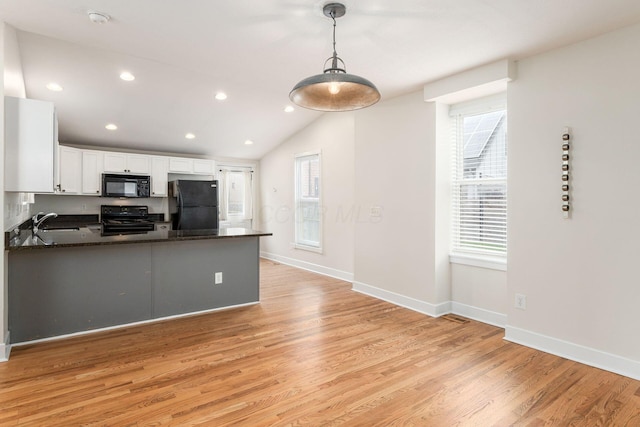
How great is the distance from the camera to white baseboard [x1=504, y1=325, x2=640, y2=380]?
2.52 meters

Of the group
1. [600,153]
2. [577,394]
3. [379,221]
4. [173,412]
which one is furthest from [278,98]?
[577,394]

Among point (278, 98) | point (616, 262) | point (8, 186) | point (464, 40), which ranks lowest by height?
point (616, 262)

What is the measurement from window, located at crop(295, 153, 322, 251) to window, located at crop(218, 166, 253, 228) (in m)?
1.53

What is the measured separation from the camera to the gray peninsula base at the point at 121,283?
301cm

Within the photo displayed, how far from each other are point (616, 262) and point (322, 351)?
2.25 meters

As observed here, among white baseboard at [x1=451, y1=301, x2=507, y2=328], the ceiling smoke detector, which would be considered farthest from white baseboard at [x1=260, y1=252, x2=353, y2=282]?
the ceiling smoke detector

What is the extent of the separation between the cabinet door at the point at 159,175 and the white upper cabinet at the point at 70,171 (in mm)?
1056

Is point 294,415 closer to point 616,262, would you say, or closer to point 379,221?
point 616,262

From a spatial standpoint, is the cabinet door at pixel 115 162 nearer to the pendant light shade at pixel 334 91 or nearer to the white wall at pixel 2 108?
the white wall at pixel 2 108

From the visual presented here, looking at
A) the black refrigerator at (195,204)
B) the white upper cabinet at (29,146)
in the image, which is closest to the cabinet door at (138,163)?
the black refrigerator at (195,204)

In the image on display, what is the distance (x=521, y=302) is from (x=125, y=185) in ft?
19.0

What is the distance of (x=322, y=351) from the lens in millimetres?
2887

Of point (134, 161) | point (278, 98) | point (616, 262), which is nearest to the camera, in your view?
point (616, 262)

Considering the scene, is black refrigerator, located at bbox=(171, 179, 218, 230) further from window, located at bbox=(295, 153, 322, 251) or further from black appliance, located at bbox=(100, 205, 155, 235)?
window, located at bbox=(295, 153, 322, 251)
